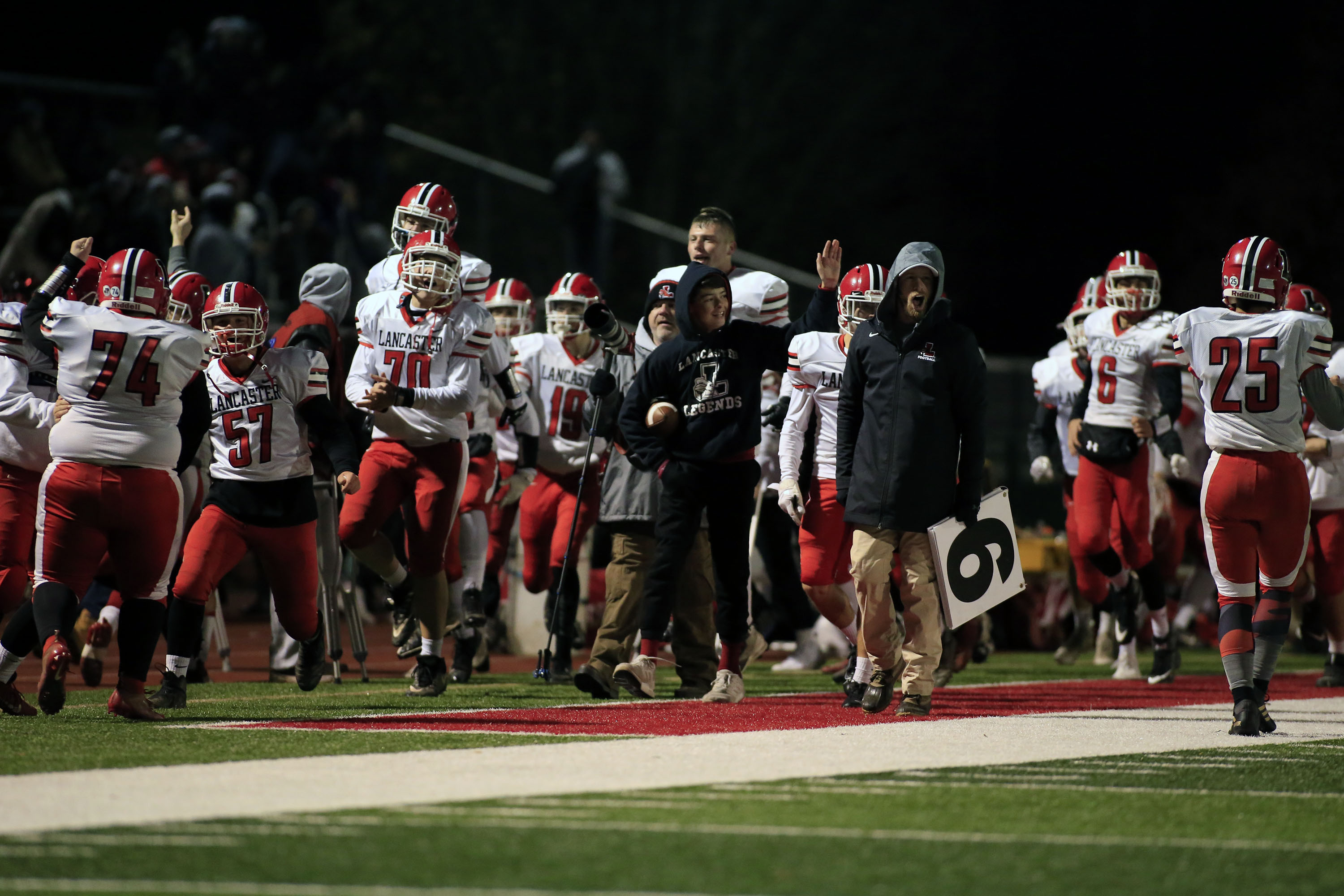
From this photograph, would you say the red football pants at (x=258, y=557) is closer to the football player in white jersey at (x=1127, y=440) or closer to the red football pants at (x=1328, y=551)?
the football player in white jersey at (x=1127, y=440)

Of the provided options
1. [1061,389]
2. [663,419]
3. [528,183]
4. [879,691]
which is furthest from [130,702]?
→ [528,183]

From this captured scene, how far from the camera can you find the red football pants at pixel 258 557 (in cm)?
885

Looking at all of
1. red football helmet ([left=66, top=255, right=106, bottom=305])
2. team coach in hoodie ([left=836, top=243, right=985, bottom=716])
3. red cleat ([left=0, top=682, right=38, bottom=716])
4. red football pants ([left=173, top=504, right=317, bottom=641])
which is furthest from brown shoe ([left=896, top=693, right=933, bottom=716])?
red football helmet ([left=66, top=255, right=106, bottom=305])

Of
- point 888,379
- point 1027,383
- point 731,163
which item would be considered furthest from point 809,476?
point 731,163

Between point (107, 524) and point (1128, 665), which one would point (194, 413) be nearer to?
point (107, 524)

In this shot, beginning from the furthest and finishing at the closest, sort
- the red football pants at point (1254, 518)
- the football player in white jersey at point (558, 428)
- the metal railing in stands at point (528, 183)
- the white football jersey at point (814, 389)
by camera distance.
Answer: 1. the metal railing in stands at point (528, 183)
2. the football player in white jersey at point (558, 428)
3. the white football jersey at point (814, 389)
4. the red football pants at point (1254, 518)

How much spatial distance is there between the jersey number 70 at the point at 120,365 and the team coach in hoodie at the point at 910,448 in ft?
10.0

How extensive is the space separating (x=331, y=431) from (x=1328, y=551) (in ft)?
20.7

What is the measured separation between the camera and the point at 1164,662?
11.5 m

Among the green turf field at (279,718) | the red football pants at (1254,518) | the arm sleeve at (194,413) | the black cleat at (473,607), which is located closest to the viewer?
the green turf field at (279,718)

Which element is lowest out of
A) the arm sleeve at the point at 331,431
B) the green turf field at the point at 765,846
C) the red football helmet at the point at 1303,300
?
the green turf field at the point at 765,846

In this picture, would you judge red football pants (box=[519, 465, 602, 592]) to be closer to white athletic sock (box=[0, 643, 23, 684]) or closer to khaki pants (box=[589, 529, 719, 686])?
khaki pants (box=[589, 529, 719, 686])

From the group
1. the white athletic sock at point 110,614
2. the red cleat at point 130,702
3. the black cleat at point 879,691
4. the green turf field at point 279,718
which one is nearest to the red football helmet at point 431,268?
the green turf field at point 279,718

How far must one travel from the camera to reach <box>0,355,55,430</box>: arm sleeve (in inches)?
356
